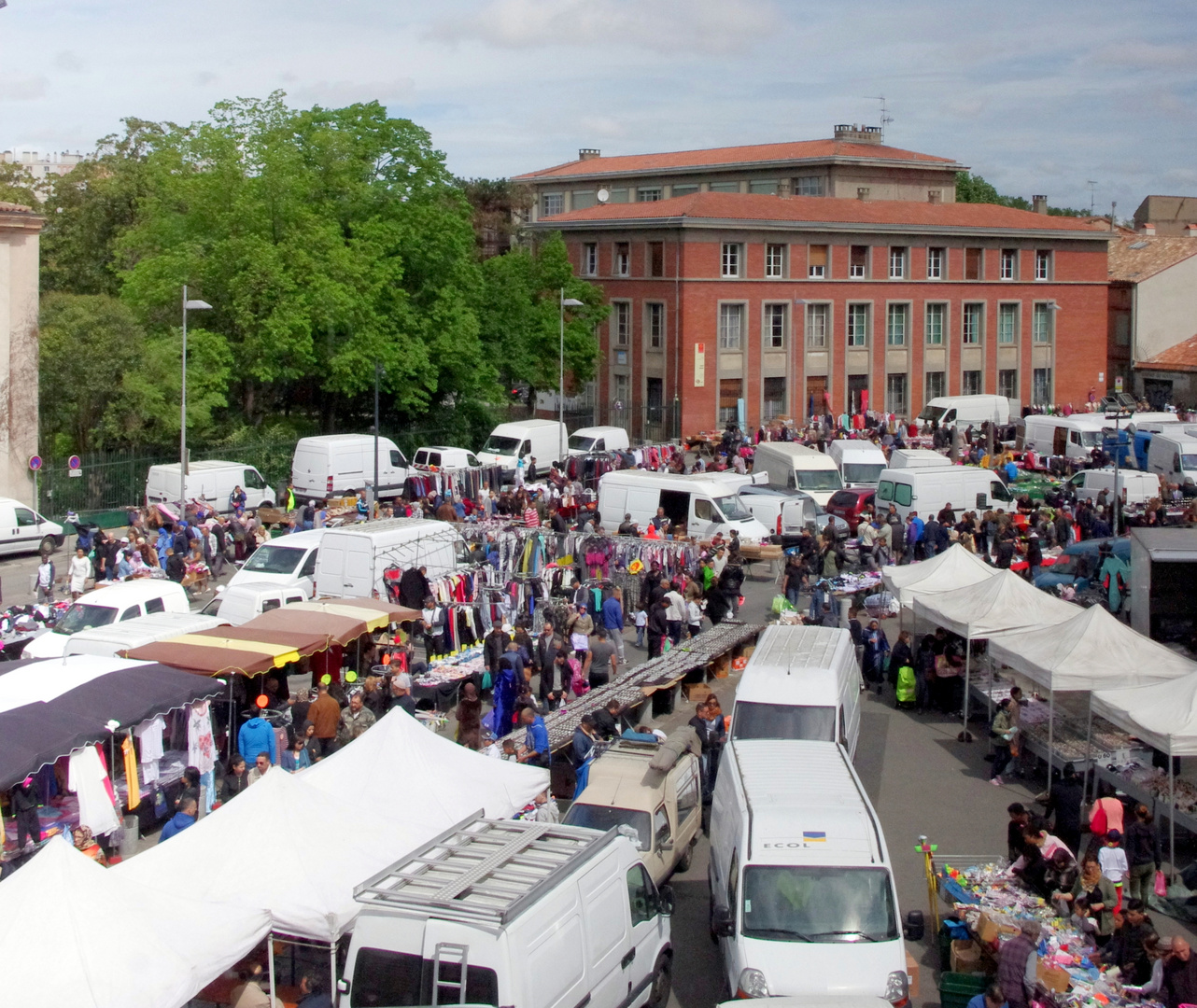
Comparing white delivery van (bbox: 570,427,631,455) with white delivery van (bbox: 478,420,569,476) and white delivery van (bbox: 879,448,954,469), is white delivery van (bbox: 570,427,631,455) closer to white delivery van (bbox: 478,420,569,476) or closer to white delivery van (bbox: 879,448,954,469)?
white delivery van (bbox: 478,420,569,476)

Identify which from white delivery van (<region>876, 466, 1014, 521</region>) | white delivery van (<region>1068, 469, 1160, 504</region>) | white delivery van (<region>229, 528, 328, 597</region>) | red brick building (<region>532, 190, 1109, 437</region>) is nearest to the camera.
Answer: white delivery van (<region>229, 528, 328, 597</region>)

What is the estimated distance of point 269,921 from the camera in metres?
9.86

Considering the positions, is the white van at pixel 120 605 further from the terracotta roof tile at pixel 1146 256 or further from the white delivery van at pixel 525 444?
the terracotta roof tile at pixel 1146 256

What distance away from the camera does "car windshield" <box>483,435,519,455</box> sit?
3853 centimetres

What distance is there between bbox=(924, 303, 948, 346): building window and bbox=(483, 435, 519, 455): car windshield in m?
26.6

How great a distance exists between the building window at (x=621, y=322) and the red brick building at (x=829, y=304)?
0.25 ft

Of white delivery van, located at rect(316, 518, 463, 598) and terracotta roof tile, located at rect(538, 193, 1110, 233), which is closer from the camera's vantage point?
white delivery van, located at rect(316, 518, 463, 598)

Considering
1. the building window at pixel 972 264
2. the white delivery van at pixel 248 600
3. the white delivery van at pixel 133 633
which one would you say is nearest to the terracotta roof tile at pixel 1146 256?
the building window at pixel 972 264

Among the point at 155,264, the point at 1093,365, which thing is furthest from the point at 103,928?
the point at 1093,365

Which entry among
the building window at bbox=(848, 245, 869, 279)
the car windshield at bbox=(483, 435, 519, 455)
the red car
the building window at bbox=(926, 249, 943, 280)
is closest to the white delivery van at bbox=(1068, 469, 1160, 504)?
the red car

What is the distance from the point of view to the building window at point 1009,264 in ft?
200

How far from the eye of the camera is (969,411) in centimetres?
5088

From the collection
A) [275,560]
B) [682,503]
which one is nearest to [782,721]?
[275,560]

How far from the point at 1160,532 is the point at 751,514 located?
10.1 m
